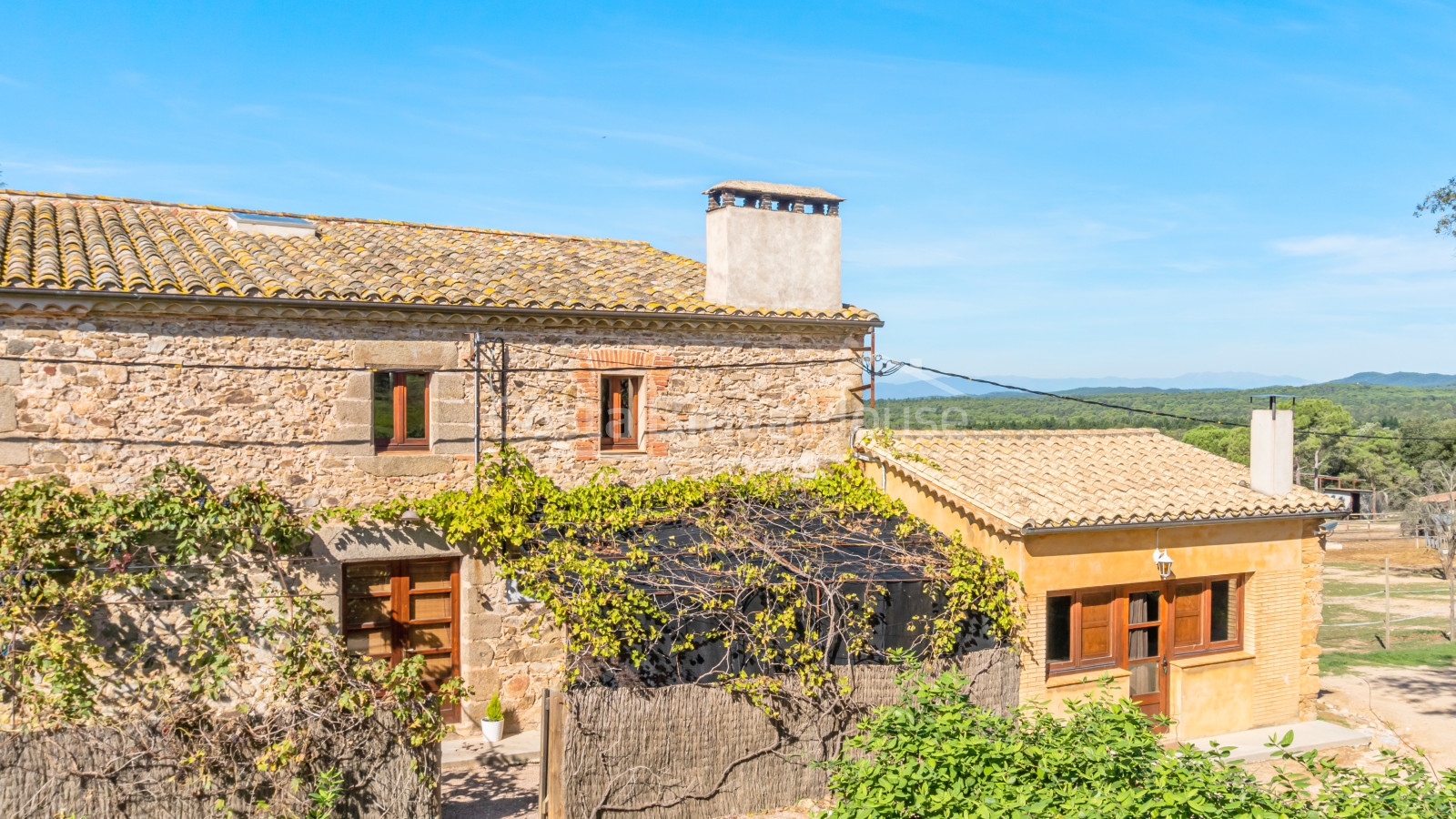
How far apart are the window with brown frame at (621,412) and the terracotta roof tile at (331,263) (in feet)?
3.43

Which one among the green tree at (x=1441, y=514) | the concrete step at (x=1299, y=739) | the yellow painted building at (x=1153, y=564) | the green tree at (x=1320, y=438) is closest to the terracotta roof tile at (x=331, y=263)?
the yellow painted building at (x=1153, y=564)

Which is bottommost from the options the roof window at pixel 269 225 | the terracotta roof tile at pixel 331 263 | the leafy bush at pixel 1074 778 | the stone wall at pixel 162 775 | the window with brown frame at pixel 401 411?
the stone wall at pixel 162 775

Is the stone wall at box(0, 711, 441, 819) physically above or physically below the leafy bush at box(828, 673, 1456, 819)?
below

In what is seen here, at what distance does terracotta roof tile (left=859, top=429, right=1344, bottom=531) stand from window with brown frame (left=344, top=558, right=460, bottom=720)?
230 inches

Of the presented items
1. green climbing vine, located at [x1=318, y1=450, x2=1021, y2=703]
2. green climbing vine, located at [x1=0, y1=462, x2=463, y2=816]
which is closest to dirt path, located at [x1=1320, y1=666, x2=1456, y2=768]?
green climbing vine, located at [x1=318, y1=450, x2=1021, y2=703]

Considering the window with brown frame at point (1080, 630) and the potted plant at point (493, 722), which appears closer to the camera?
the potted plant at point (493, 722)

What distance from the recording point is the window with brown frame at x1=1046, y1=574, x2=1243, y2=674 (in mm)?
11656

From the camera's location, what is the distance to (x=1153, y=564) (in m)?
11.8

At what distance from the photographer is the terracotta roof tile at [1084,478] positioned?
11.3 meters

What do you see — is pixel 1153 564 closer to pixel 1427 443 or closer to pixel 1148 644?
pixel 1148 644

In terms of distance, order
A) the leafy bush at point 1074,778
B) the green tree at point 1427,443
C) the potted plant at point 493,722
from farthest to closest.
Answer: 1. the green tree at point 1427,443
2. the potted plant at point 493,722
3. the leafy bush at point 1074,778

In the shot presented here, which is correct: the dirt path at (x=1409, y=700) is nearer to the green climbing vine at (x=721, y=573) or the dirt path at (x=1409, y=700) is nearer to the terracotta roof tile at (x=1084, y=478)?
the terracotta roof tile at (x=1084, y=478)

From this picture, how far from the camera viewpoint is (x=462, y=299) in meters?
11.6

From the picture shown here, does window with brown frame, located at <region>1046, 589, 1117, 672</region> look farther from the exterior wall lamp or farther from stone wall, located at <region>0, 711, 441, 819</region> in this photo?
stone wall, located at <region>0, 711, 441, 819</region>
